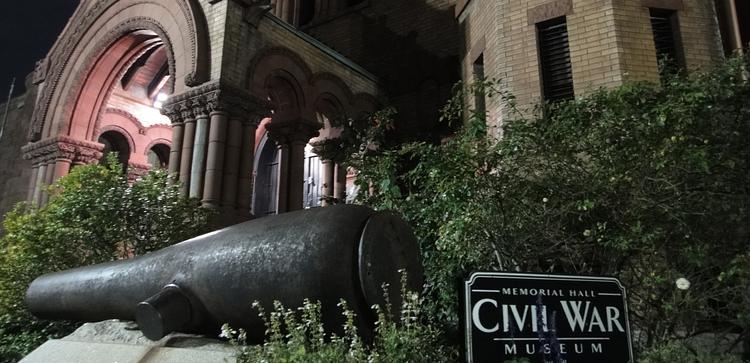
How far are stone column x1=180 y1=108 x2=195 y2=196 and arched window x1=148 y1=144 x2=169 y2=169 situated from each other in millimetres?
8707

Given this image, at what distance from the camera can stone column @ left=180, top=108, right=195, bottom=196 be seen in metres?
10.4

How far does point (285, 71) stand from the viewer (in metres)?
12.1

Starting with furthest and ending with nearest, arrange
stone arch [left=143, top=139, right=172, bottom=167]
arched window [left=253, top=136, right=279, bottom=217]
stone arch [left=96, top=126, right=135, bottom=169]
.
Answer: stone arch [left=143, top=139, right=172, bottom=167] < arched window [left=253, top=136, right=279, bottom=217] < stone arch [left=96, top=126, right=135, bottom=169]

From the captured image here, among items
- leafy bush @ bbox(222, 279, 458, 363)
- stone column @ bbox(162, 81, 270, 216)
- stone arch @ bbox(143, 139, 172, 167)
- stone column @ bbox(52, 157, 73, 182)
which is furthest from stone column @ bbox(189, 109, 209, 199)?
stone arch @ bbox(143, 139, 172, 167)

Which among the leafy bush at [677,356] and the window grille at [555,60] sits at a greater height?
the window grille at [555,60]

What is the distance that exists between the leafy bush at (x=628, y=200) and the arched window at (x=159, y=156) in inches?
643

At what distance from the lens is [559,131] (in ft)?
15.0

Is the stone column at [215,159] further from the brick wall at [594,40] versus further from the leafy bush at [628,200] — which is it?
the leafy bush at [628,200]

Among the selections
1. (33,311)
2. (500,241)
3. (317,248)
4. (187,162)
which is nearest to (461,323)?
(317,248)

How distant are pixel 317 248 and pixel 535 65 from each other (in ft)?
26.5

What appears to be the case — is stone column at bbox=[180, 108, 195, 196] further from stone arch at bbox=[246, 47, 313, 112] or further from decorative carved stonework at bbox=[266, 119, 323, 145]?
decorative carved stonework at bbox=[266, 119, 323, 145]

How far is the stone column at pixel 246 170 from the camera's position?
10470 millimetres

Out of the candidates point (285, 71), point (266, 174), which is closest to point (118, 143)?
point (266, 174)

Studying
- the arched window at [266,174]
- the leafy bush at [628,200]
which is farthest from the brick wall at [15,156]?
the leafy bush at [628,200]
